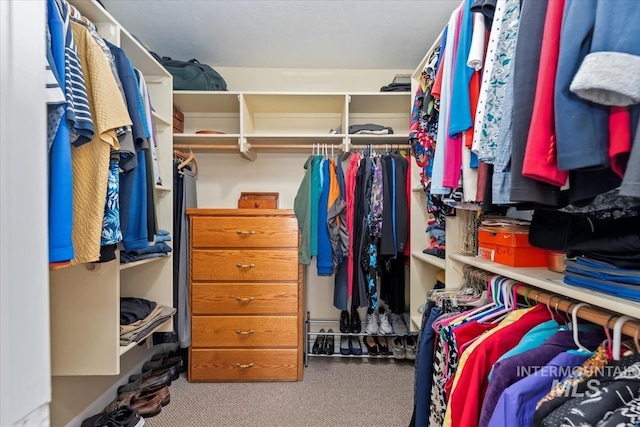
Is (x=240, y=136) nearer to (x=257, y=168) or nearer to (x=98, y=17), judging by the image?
(x=257, y=168)

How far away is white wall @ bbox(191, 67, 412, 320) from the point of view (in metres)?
2.30

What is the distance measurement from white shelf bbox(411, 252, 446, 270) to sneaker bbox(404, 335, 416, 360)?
0.68m

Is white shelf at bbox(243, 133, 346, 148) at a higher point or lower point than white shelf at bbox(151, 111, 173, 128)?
lower

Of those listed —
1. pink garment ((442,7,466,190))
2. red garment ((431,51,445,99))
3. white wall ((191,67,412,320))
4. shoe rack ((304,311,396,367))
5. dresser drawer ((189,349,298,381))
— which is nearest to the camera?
pink garment ((442,7,466,190))

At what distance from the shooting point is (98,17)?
1.19 metres

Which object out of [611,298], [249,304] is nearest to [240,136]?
[249,304]

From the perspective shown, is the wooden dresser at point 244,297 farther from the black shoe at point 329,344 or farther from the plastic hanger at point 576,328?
the plastic hanger at point 576,328

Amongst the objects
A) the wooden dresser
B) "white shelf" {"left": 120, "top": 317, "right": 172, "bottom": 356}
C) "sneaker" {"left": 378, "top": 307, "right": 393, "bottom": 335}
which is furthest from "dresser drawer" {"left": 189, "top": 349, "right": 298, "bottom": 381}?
"sneaker" {"left": 378, "top": 307, "right": 393, "bottom": 335}

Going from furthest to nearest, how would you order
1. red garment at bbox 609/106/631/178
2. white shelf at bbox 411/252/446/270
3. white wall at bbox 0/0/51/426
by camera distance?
white shelf at bbox 411/252/446/270 < red garment at bbox 609/106/631/178 < white wall at bbox 0/0/51/426

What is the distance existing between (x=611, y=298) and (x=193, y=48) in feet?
8.06

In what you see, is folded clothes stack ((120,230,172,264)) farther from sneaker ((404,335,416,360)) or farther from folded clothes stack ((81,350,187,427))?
sneaker ((404,335,416,360))

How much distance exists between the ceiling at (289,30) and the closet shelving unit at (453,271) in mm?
322

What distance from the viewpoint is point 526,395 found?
2.07ft

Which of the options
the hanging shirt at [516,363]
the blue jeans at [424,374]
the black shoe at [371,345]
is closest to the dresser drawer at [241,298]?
the black shoe at [371,345]
